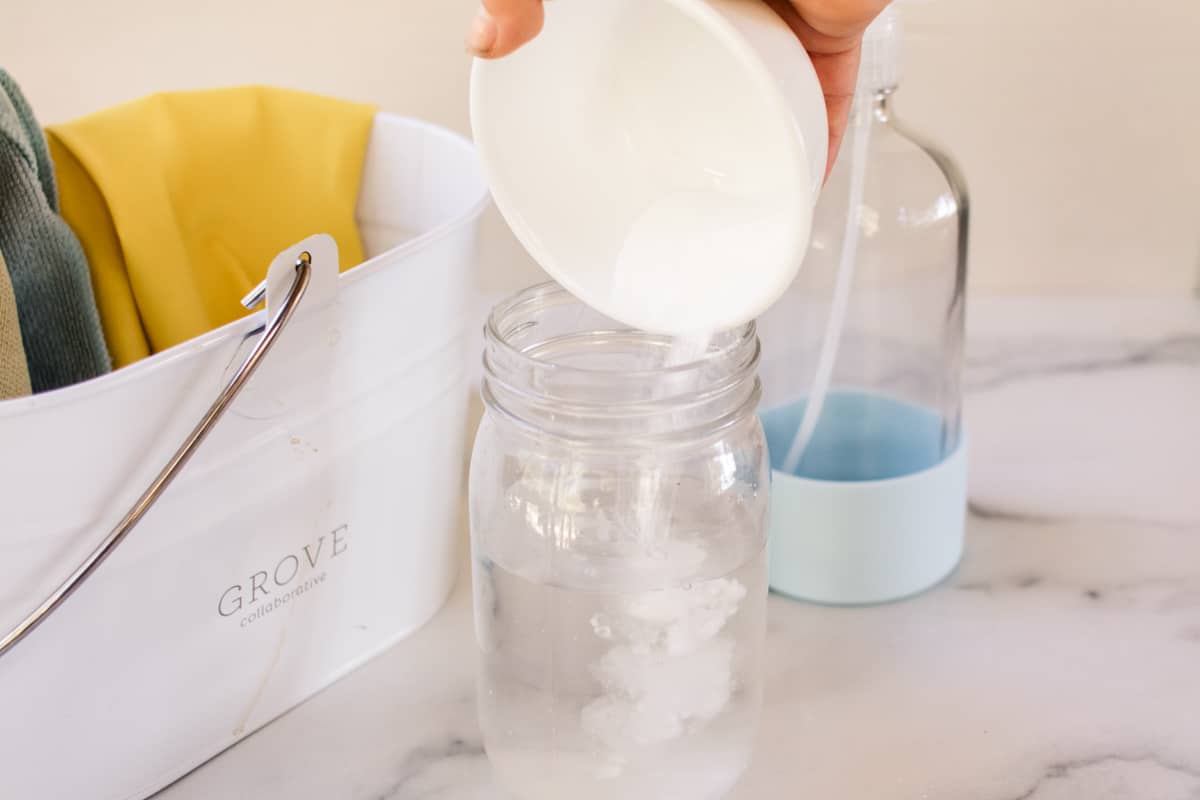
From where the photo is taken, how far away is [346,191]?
67cm

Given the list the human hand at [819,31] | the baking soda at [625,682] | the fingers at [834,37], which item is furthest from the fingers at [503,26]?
the baking soda at [625,682]

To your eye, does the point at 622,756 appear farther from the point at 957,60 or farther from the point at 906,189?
the point at 957,60

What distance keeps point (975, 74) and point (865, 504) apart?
39 cm

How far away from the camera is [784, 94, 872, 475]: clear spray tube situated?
0.63 metres

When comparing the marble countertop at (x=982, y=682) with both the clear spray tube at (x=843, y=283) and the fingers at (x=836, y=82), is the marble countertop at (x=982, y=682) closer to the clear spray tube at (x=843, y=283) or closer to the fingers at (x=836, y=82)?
the clear spray tube at (x=843, y=283)

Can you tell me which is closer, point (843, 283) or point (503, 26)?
point (503, 26)

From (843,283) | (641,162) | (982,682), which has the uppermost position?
(641,162)

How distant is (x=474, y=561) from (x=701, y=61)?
228 mm

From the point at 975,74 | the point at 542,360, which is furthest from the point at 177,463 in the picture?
the point at 975,74

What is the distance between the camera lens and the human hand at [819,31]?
37cm

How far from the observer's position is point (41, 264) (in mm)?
566

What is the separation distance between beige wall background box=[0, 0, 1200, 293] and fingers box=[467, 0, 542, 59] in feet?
1.55

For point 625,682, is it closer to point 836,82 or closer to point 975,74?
point 836,82

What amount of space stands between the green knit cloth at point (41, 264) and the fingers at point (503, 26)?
0.27m
